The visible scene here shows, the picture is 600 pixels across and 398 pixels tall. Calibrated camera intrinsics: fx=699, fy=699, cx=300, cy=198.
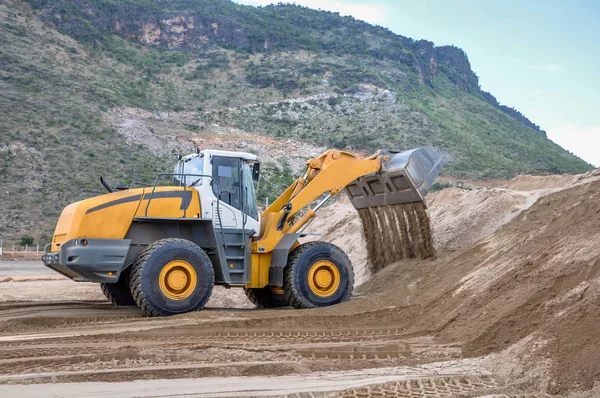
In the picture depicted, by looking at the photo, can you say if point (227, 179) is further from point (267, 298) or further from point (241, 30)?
point (241, 30)

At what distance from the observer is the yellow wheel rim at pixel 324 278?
11.5 m

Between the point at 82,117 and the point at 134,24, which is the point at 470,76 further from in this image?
the point at 82,117

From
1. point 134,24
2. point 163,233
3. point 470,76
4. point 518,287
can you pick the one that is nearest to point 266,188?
point 163,233

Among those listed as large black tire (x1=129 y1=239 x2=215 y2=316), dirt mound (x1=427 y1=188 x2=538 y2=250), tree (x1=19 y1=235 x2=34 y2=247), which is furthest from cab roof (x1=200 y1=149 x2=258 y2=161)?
tree (x1=19 y1=235 x2=34 y2=247)

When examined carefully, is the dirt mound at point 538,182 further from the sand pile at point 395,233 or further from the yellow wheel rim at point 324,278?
the yellow wheel rim at point 324,278

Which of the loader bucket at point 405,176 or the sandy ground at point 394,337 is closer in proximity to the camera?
the sandy ground at point 394,337

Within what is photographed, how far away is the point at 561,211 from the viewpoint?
1091cm

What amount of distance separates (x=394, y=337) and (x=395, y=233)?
17.0ft

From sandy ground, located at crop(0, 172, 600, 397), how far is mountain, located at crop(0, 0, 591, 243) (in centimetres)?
1988

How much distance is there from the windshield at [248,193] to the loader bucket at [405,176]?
271cm

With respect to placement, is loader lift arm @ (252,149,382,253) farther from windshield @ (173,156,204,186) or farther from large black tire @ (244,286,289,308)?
windshield @ (173,156,204,186)

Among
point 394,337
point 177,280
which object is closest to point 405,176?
point 394,337

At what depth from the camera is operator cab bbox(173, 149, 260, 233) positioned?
11.1m

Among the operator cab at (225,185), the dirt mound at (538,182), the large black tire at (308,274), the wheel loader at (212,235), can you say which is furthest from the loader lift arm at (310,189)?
the dirt mound at (538,182)
